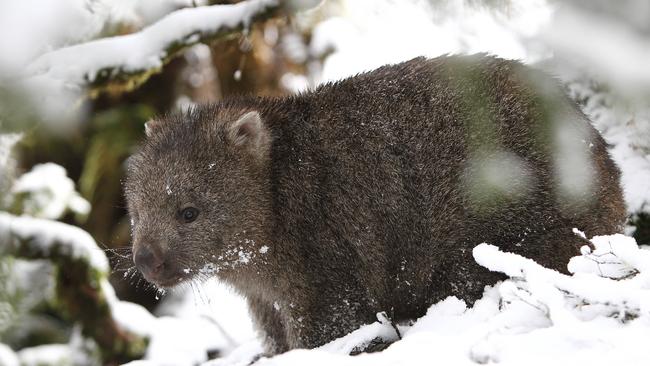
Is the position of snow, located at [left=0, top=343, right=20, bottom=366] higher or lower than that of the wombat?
higher

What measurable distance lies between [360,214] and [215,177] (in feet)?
3.35

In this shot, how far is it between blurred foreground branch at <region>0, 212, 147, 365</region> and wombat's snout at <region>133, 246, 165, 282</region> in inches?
63.3

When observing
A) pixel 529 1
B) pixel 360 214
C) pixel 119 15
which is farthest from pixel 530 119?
pixel 119 15

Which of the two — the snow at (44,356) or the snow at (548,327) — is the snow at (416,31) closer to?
the snow at (548,327)

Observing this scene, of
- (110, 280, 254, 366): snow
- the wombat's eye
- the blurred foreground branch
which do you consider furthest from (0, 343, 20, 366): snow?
the blurred foreground branch

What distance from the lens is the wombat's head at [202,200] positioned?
547cm

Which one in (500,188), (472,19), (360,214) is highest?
(472,19)

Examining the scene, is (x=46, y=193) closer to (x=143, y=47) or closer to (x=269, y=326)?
(x=143, y=47)

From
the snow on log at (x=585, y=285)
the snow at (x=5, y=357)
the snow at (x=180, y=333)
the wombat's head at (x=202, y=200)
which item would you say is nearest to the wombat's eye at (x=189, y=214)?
the wombat's head at (x=202, y=200)

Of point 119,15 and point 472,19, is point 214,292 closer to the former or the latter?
point 119,15

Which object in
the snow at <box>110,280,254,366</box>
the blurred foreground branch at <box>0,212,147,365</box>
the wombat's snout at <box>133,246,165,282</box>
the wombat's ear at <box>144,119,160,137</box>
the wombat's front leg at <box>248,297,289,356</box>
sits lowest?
the snow at <box>110,280,254,366</box>

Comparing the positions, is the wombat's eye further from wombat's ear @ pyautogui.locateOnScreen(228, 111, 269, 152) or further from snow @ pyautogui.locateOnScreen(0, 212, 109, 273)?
snow @ pyautogui.locateOnScreen(0, 212, 109, 273)

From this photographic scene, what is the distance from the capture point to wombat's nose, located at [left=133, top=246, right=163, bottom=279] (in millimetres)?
5332

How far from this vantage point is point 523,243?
5.12m
